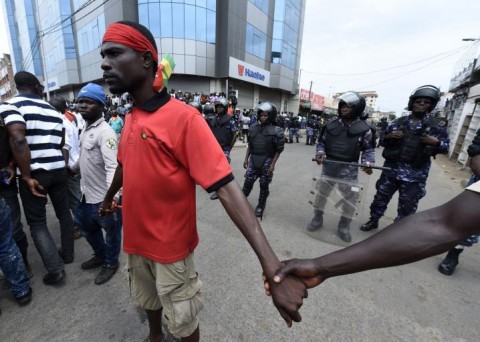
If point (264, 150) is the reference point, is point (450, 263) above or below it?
below

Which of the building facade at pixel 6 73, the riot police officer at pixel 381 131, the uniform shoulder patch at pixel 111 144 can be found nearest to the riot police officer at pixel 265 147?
the riot police officer at pixel 381 131

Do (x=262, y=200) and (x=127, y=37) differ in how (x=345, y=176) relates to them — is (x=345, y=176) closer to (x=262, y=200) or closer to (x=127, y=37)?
(x=262, y=200)

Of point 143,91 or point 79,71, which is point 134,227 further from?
point 79,71

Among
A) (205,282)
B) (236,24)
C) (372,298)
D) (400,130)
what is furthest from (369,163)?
(236,24)

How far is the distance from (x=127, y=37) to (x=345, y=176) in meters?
3.05

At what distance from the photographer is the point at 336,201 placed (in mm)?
3559

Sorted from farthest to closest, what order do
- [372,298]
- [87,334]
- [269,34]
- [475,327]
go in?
1. [269,34]
2. [372,298]
3. [475,327]
4. [87,334]

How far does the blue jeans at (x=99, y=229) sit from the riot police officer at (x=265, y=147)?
90.5 inches

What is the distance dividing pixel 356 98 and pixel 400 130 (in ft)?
2.40

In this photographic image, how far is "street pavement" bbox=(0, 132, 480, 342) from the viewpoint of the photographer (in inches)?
77.4

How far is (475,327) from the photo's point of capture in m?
2.10

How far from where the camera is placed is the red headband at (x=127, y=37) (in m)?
1.26

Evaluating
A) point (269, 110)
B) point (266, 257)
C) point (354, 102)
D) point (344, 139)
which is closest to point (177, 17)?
point (269, 110)

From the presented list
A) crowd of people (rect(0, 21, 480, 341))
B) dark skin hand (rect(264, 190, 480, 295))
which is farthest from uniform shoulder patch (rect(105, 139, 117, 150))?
dark skin hand (rect(264, 190, 480, 295))
